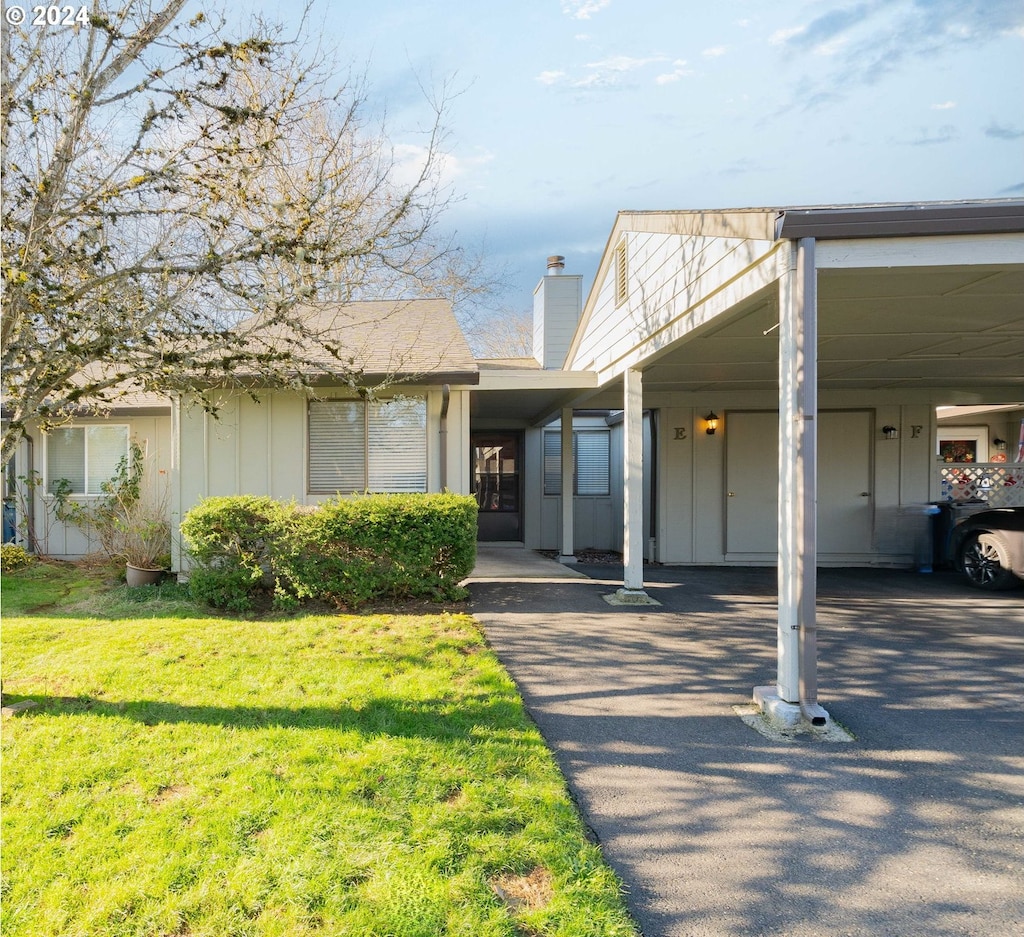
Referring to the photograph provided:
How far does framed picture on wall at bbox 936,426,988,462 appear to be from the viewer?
45.8 ft

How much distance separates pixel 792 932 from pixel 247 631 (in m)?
4.91

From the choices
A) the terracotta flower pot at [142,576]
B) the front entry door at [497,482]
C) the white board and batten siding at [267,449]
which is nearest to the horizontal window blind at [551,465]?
the front entry door at [497,482]

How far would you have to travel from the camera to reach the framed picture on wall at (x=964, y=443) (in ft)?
45.8

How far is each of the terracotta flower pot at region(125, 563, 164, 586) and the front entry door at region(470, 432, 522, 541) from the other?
5915mm

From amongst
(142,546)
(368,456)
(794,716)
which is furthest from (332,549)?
(794,716)

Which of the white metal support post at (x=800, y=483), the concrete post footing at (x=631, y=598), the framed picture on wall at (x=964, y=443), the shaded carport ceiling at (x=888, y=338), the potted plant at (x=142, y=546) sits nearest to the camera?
the white metal support post at (x=800, y=483)

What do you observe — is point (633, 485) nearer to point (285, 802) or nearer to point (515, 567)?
point (515, 567)

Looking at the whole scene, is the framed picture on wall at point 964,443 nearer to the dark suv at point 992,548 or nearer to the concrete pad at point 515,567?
the dark suv at point 992,548

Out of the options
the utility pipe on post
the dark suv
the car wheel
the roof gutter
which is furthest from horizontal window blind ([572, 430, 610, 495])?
the roof gutter

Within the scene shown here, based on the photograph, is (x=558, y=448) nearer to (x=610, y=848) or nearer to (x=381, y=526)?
(x=381, y=526)

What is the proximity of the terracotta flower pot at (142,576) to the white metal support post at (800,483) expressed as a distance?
25.1 ft

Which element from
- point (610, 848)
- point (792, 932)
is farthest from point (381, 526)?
point (792, 932)

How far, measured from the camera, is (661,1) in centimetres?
676

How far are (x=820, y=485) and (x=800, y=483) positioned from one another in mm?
7342
